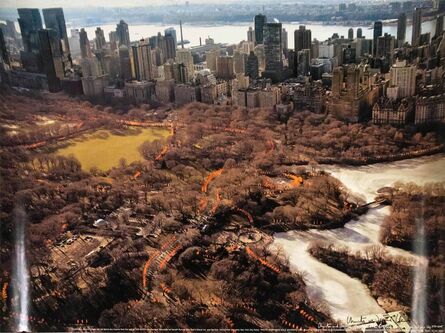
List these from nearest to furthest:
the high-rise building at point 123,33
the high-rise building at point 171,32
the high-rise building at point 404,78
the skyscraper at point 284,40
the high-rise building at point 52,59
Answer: the high-rise building at point 404,78
the high-rise building at point 123,33
the high-rise building at point 52,59
the high-rise building at point 171,32
the skyscraper at point 284,40

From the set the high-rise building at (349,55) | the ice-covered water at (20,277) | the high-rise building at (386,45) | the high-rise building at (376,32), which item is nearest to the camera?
the ice-covered water at (20,277)

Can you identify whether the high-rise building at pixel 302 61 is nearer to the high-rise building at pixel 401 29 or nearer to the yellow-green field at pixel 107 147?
the high-rise building at pixel 401 29

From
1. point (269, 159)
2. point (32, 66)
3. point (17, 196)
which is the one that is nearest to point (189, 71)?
point (32, 66)

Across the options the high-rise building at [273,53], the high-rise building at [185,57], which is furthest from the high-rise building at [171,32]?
the high-rise building at [273,53]

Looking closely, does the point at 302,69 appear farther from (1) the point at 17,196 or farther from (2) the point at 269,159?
(1) the point at 17,196

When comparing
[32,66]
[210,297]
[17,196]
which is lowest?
[210,297]

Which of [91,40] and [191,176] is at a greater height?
[91,40]

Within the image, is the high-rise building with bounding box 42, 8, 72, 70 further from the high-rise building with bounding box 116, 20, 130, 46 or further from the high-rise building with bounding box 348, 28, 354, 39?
the high-rise building with bounding box 348, 28, 354, 39
